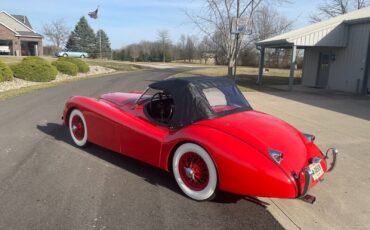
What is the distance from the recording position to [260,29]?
56.7m

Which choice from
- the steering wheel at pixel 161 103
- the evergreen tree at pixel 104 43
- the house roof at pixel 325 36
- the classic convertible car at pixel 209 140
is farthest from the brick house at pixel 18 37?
the steering wheel at pixel 161 103

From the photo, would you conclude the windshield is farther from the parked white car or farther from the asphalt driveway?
the parked white car

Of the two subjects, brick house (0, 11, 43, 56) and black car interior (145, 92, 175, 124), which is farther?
brick house (0, 11, 43, 56)

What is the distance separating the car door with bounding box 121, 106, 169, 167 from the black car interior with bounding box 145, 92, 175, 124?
15 centimetres

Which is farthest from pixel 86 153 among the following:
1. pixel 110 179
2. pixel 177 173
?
pixel 177 173

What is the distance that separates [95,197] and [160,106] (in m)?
1.65

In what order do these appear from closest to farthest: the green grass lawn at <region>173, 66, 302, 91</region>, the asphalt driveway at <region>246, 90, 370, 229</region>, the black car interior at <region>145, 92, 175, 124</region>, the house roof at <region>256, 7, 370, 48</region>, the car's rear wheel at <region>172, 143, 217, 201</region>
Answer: the asphalt driveway at <region>246, 90, 370, 229</region>, the car's rear wheel at <region>172, 143, 217, 201</region>, the black car interior at <region>145, 92, 175, 124</region>, the house roof at <region>256, 7, 370, 48</region>, the green grass lawn at <region>173, 66, 302, 91</region>

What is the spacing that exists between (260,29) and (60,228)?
57011mm

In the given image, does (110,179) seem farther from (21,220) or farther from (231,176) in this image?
(231,176)

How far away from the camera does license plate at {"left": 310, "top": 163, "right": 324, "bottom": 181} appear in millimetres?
3787

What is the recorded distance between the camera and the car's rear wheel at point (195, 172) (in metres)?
3.86

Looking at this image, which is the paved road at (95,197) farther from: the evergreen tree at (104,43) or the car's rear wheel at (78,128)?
the evergreen tree at (104,43)

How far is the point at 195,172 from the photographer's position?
405 centimetres

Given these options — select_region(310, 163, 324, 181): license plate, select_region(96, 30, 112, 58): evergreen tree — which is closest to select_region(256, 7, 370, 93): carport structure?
select_region(310, 163, 324, 181): license plate
